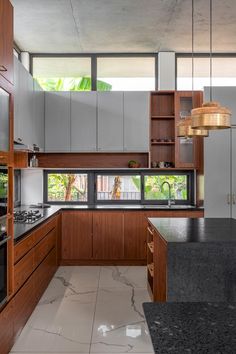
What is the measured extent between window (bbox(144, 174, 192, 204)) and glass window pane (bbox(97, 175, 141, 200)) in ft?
0.52

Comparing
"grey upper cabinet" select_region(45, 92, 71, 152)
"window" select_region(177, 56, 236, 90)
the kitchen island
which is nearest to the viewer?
the kitchen island

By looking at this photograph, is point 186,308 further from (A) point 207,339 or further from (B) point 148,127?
(B) point 148,127

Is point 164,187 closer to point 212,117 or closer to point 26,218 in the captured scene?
point 26,218

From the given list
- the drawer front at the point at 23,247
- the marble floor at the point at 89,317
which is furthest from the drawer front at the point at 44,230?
the marble floor at the point at 89,317

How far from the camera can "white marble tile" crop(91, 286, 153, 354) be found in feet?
9.66

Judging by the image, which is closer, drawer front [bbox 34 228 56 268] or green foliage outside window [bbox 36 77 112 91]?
drawer front [bbox 34 228 56 268]

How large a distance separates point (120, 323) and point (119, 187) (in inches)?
117

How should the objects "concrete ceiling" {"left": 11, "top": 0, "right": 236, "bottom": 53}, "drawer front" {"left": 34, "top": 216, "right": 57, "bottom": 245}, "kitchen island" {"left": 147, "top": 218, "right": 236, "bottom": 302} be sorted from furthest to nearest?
"concrete ceiling" {"left": 11, "top": 0, "right": 236, "bottom": 53} → "drawer front" {"left": 34, "top": 216, "right": 57, "bottom": 245} → "kitchen island" {"left": 147, "top": 218, "right": 236, "bottom": 302}

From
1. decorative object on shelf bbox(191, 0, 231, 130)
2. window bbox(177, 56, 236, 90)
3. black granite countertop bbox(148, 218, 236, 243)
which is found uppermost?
window bbox(177, 56, 236, 90)

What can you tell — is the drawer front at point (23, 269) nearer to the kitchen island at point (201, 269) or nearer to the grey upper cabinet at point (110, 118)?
the kitchen island at point (201, 269)

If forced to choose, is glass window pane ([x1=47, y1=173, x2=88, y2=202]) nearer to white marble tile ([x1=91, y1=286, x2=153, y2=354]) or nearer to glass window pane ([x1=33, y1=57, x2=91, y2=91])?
glass window pane ([x1=33, y1=57, x2=91, y2=91])

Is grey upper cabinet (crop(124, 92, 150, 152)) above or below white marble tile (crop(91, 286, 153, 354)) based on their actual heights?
above

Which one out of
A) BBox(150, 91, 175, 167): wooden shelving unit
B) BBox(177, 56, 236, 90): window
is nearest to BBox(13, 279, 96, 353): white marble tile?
BBox(150, 91, 175, 167): wooden shelving unit

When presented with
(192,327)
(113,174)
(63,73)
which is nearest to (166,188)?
(113,174)
